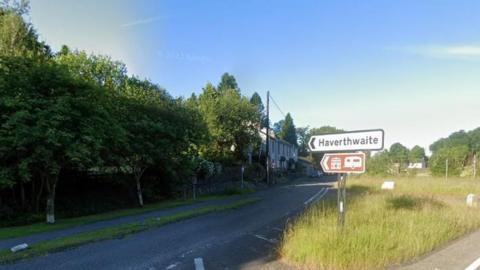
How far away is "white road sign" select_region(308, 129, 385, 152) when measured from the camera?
271 inches

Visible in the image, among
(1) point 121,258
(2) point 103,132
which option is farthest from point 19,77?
(1) point 121,258

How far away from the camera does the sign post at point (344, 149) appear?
6918 mm

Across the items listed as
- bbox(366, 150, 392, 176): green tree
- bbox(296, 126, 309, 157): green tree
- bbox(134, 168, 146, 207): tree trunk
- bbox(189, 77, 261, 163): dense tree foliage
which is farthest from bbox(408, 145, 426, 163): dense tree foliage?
bbox(134, 168, 146, 207): tree trunk

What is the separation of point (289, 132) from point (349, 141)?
95234mm

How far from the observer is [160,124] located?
21.1m

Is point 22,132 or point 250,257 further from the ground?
point 22,132

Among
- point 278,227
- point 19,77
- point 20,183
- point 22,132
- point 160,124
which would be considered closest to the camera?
point 278,227

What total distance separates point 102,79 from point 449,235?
27154 mm

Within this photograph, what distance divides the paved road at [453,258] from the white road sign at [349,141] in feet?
7.02

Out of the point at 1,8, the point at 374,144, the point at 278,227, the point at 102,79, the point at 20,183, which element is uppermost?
the point at 1,8

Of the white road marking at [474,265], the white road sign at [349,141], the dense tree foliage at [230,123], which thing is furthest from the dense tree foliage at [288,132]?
the white road marking at [474,265]

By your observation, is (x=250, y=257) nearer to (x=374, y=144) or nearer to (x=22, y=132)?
(x=374, y=144)

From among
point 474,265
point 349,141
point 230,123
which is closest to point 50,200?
point 349,141

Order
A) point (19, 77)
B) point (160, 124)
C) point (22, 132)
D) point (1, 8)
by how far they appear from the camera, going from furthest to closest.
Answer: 1. point (1, 8)
2. point (160, 124)
3. point (19, 77)
4. point (22, 132)
